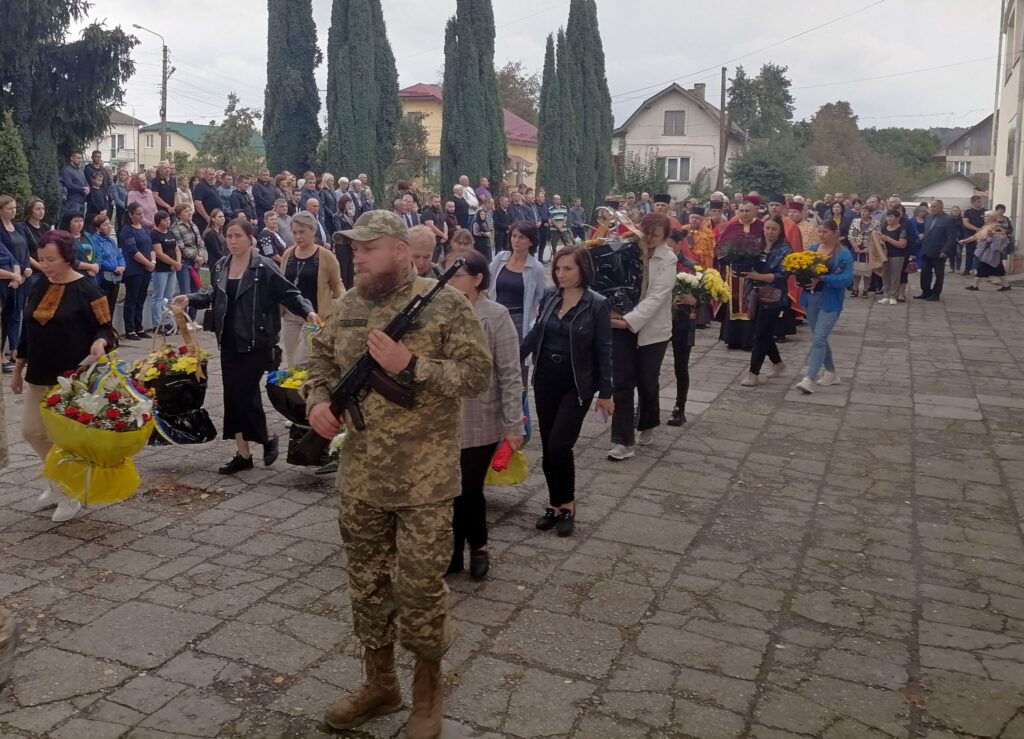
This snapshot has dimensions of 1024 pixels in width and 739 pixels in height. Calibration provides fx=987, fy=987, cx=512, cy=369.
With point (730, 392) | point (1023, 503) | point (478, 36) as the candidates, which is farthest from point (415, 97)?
point (1023, 503)

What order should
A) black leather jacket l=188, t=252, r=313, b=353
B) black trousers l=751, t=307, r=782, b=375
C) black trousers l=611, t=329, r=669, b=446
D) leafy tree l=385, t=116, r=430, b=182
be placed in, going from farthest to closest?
1. leafy tree l=385, t=116, r=430, b=182
2. black trousers l=751, t=307, r=782, b=375
3. black trousers l=611, t=329, r=669, b=446
4. black leather jacket l=188, t=252, r=313, b=353

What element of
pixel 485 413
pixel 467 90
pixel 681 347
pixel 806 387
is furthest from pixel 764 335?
pixel 467 90

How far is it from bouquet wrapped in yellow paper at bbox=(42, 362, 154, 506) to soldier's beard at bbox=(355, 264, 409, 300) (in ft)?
9.41

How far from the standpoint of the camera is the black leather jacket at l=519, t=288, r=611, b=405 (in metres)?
5.91

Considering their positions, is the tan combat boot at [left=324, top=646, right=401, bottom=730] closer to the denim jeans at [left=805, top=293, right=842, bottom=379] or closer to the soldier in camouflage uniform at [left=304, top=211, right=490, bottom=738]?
the soldier in camouflage uniform at [left=304, top=211, right=490, bottom=738]

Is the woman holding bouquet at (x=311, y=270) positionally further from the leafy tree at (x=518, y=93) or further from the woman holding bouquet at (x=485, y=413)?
the leafy tree at (x=518, y=93)

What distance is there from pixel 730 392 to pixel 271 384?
5557 mm

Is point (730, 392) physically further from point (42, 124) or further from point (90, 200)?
point (42, 124)

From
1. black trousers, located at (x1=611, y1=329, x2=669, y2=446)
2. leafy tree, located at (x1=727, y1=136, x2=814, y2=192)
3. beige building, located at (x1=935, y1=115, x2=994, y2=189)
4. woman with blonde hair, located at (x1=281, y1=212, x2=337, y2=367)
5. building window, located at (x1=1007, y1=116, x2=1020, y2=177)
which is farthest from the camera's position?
beige building, located at (x1=935, y1=115, x2=994, y2=189)

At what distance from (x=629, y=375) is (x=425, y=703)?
429 centimetres

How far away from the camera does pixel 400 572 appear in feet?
12.0

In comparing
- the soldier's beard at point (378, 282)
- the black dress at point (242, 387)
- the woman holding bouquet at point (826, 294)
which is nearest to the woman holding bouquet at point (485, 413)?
the soldier's beard at point (378, 282)

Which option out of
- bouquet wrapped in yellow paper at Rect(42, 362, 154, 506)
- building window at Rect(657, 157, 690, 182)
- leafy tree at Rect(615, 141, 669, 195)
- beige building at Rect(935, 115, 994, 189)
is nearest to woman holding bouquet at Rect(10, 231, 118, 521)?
bouquet wrapped in yellow paper at Rect(42, 362, 154, 506)

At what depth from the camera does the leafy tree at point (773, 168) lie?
5009cm
